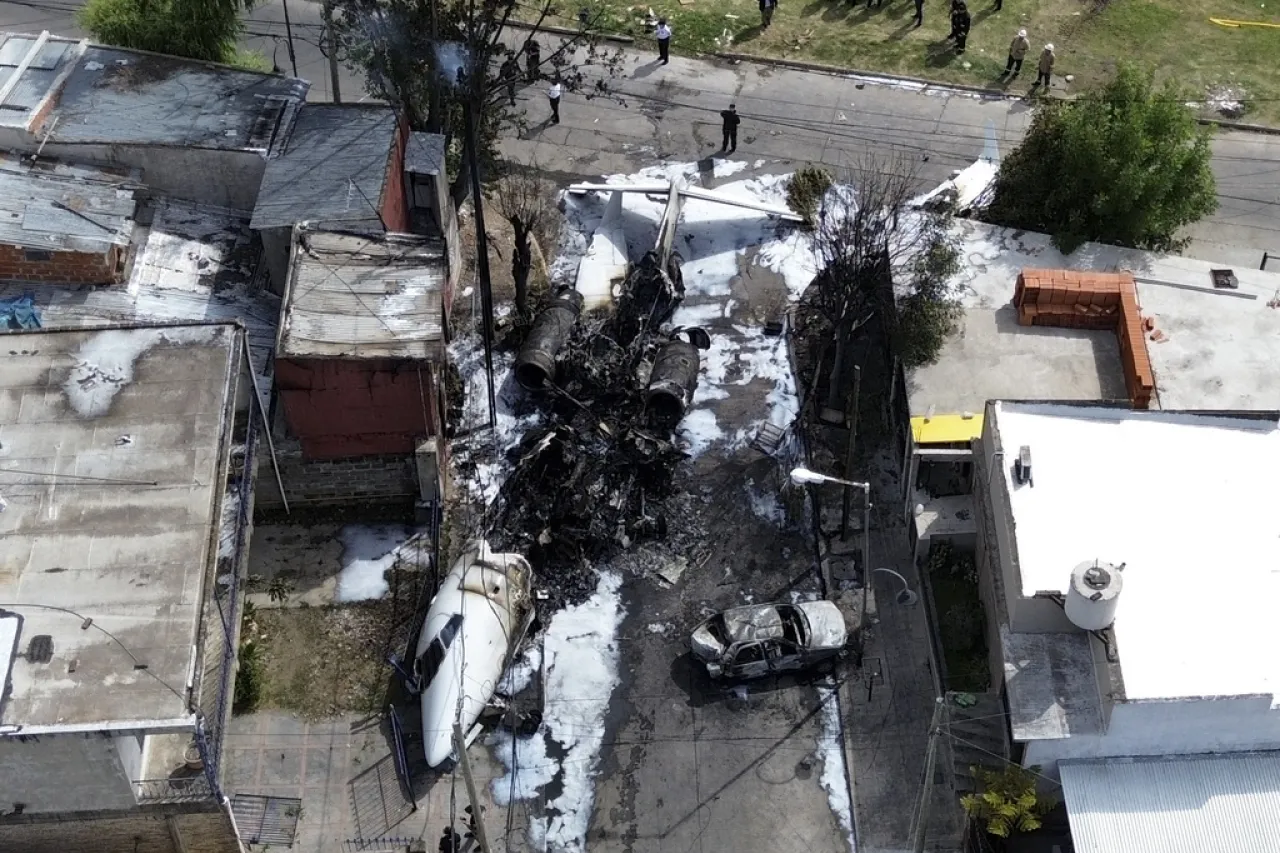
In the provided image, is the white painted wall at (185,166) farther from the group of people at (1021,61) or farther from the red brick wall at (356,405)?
the group of people at (1021,61)

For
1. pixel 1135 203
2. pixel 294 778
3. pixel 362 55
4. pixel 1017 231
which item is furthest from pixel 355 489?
pixel 1135 203

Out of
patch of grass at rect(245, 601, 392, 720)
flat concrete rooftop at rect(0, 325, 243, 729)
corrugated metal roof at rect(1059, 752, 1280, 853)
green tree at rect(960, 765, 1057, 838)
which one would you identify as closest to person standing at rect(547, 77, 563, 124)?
flat concrete rooftop at rect(0, 325, 243, 729)

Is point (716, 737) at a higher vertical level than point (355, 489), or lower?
lower

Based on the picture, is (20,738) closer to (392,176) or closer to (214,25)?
(392,176)

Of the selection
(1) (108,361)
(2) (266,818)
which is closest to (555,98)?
(1) (108,361)

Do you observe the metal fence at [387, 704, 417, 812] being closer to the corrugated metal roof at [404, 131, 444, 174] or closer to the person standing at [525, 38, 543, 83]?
the corrugated metal roof at [404, 131, 444, 174]
